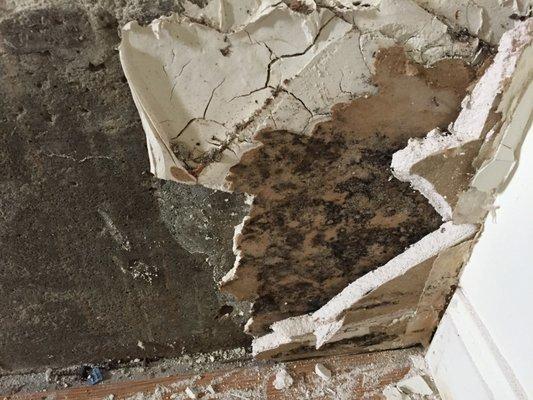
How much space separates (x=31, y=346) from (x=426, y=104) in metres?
1.49

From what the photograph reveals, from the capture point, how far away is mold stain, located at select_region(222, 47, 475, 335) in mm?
1078

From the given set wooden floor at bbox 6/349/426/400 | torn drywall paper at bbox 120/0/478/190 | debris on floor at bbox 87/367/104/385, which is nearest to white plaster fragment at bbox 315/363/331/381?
wooden floor at bbox 6/349/426/400

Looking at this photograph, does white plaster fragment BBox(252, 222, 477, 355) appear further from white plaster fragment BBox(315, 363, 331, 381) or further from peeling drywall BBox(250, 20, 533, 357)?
white plaster fragment BBox(315, 363, 331, 381)

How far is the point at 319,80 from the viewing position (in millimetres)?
1028

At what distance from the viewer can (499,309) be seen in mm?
1287

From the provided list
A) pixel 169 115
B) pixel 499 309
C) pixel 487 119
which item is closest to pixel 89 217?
pixel 169 115

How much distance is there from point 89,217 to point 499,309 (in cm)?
113

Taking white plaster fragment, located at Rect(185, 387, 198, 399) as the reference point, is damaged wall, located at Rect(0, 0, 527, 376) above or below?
above

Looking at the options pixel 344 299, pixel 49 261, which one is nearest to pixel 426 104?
pixel 344 299

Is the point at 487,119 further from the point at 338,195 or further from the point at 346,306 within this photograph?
the point at 346,306

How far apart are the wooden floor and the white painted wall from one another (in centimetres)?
25

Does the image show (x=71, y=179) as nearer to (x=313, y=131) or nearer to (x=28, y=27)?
(x=28, y=27)

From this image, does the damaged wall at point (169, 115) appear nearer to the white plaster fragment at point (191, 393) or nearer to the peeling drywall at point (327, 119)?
the peeling drywall at point (327, 119)

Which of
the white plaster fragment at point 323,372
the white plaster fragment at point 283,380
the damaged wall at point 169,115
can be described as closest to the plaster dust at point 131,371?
the white plaster fragment at point 283,380
